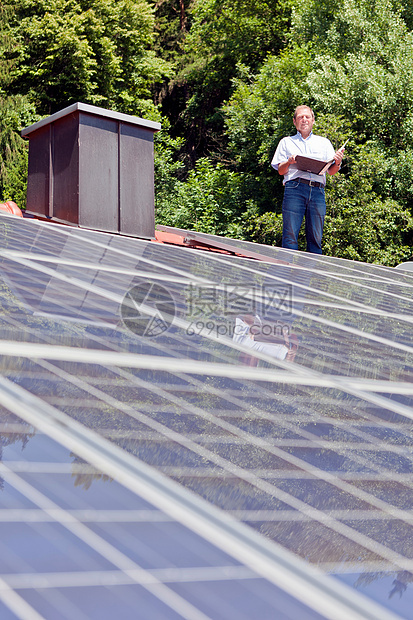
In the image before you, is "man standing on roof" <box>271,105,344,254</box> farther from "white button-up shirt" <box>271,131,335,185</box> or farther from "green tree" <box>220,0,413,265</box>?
"green tree" <box>220,0,413,265</box>

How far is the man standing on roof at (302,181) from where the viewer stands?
811 cm

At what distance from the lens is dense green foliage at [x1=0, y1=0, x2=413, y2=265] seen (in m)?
23.5

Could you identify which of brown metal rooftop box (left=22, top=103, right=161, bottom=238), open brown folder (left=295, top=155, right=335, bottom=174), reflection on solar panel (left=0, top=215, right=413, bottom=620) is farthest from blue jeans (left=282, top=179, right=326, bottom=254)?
reflection on solar panel (left=0, top=215, right=413, bottom=620)

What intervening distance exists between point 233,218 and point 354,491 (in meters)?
28.8

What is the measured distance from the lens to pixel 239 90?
30547 millimetres

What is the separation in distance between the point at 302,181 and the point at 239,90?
78.8ft

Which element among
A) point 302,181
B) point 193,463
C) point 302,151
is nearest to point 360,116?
point 302,151

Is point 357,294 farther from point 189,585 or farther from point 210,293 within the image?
point 189,585

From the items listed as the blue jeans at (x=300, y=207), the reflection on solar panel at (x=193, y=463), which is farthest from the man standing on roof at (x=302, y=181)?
the reflection on solar panel at (x=193, y=463)

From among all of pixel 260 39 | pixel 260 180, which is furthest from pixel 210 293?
pixel 260 39

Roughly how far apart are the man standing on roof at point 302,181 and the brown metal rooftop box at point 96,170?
205cm

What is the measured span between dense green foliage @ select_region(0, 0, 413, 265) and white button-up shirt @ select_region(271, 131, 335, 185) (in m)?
14.2

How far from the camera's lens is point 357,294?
204 inches

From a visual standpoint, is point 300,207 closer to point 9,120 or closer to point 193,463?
point 193,463
